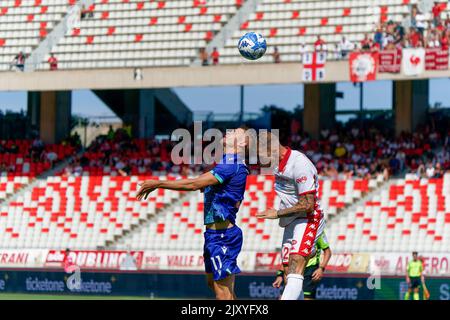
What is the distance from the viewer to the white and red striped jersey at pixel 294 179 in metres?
12.8

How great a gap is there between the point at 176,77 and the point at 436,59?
7914 mm

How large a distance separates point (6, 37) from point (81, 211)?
7.31m

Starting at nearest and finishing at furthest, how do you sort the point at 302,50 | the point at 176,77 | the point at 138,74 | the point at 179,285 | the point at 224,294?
the point at 224,294 → the point at 179,285 → the point at 302,50 → the point at 176,77 → the point at 138,74

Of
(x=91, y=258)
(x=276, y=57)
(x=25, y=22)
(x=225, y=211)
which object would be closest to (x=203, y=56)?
(x=276, y=57)

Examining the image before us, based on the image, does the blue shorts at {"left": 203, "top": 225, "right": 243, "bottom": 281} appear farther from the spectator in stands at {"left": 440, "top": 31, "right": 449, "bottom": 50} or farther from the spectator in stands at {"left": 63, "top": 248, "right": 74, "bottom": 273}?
the spectator in stands at {"left": 440, "top": 31, "right": 449, "bottom": 50}

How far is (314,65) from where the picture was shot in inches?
1278

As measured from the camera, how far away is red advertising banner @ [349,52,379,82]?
3178cm

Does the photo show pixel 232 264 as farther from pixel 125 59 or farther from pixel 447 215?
pixel 125 59

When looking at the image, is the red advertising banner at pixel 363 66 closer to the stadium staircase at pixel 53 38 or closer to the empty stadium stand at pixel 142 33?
the empty stadium stand at pixel 142 33

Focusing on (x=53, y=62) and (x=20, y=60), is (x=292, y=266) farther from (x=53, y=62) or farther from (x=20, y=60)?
(x=20, y=60)

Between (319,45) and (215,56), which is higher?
(319,45)

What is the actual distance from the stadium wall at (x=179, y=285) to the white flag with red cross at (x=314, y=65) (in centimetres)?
698

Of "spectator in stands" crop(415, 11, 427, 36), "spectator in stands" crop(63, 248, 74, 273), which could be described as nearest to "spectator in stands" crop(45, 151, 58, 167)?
"spectator in stands" crop(63, 248, 74, 273)

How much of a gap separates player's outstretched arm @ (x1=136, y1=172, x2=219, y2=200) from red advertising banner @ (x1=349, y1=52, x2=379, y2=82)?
20.2m
